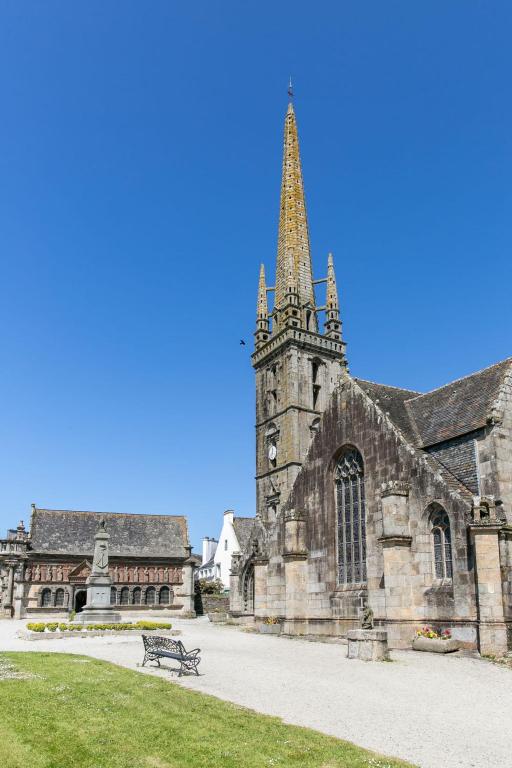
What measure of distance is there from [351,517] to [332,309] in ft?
144

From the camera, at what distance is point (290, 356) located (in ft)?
208

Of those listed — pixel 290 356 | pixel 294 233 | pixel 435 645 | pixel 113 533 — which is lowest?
pixel 435 645

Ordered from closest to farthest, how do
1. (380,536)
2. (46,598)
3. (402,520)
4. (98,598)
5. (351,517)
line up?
(402,520), (380,536), (351,517), (98,598), (46,598)

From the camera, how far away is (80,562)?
58188 millimetres

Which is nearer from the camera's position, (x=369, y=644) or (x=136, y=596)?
(x=369, y=644)

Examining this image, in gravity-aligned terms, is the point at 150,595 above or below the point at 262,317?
below

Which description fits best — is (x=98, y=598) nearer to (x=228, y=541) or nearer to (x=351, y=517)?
(x=351, y=517)

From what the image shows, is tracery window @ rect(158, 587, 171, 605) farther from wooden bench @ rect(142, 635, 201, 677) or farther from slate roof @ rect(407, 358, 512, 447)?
wooden bench @ rect(142, 635, 201, 677)

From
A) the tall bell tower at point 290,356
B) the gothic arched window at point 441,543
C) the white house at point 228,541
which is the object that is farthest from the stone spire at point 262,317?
the gothic arched window at point 441,543

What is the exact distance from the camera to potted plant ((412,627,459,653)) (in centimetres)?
2116

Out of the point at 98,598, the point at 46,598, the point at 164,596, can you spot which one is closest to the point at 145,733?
the point at 98,598

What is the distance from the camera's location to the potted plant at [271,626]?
105 feet

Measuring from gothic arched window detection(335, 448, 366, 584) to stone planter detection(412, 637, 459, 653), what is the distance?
506cm

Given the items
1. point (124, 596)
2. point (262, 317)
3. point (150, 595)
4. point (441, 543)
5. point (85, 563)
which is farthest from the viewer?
point (262, 317)
